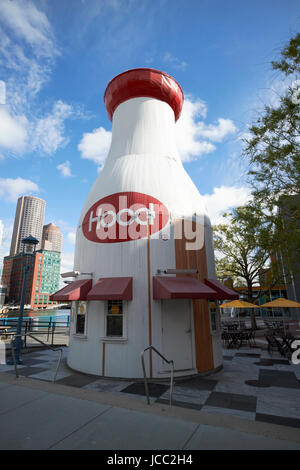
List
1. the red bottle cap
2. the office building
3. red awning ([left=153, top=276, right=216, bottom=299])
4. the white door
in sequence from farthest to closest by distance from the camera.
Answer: the office building
the red bottle cap
the white door
red awning ([left=153, top=276, right=216, bottom=299])

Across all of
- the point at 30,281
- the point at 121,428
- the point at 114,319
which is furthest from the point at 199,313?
the point at 30,281

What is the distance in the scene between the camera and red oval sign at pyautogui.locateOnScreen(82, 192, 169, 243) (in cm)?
884

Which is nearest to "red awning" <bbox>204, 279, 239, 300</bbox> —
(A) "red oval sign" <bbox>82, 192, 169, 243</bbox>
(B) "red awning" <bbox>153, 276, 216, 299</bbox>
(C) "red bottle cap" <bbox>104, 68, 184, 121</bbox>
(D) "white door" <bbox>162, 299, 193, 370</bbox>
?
(B) "red awning" <bbox>153, 276, 216, 299</bbox>

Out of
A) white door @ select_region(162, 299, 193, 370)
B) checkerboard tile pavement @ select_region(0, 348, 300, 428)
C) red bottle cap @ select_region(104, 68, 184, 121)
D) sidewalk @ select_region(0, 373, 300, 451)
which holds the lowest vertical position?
checkerboard tile pavement @ select_region(0, 348, 300, 428)

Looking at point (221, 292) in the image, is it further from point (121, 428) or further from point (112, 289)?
point (121, 428)

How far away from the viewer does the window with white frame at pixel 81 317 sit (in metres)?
9.16

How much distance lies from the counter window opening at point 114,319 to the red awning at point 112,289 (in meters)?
0.75

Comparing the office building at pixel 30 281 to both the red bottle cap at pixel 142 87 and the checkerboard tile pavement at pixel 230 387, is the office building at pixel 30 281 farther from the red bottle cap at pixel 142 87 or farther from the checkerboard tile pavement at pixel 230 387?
the checkerboard tile pavement at pixel 230 387

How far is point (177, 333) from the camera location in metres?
8.11

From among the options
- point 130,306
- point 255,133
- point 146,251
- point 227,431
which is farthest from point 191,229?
point 227,431

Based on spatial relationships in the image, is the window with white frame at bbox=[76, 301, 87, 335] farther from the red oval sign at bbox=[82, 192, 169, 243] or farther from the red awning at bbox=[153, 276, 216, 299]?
the red awning at bbox=[153, 276, 216, 299]

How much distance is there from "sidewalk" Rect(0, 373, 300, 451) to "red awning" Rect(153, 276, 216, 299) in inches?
123

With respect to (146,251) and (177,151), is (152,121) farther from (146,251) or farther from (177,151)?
(146,251)

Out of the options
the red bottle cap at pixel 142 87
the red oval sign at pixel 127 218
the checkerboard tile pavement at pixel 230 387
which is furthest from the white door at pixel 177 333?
the red bottle cap at pixel 142 87
